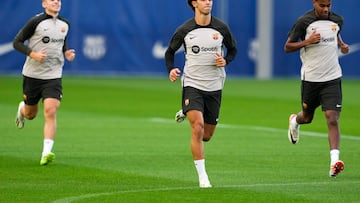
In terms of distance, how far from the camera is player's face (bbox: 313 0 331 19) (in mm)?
14586

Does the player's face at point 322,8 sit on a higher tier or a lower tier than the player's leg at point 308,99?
higher

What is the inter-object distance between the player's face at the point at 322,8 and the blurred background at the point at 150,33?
24.0 metres

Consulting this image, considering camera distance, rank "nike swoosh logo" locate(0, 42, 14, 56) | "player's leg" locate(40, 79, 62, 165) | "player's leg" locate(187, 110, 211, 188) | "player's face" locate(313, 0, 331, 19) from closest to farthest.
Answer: "player's leg" locate(187, 110, 211, 188) < "player's face" locate(313, 0, 331, 19) < "player's leg" locate(40, 79, 62, 165) < "nike swoosh logo" locate(0, 42, 14, 56)

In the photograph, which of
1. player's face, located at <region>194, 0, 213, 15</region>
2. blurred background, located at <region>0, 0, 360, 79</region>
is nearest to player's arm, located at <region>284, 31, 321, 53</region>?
player's face, located at <region>194, 0, 213, 15</region>

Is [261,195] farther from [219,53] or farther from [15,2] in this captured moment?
[15,2]

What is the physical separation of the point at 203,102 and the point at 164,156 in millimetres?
3452

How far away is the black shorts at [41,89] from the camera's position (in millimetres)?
16609

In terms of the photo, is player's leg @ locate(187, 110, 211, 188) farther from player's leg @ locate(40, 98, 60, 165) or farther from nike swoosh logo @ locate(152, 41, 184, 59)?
nike swoosh logo @ locate(152, 41, 184, 59)

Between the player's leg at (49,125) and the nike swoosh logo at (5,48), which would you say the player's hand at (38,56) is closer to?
the player's leg at (49,125)

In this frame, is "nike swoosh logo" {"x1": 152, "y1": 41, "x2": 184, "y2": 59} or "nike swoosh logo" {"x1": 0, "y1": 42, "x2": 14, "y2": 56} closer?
"nike swoosh logo" {"x1": 0, "y1": 42, "x2": 14, "y2": 56}

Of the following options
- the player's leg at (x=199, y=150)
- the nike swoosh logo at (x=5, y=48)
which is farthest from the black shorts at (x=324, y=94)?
the nike swoosh logo at (x=5, y=48)

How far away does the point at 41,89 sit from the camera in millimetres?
16781

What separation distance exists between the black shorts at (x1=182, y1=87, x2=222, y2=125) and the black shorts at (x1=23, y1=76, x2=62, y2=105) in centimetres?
317

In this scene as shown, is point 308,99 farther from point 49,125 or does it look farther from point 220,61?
point 49,125
